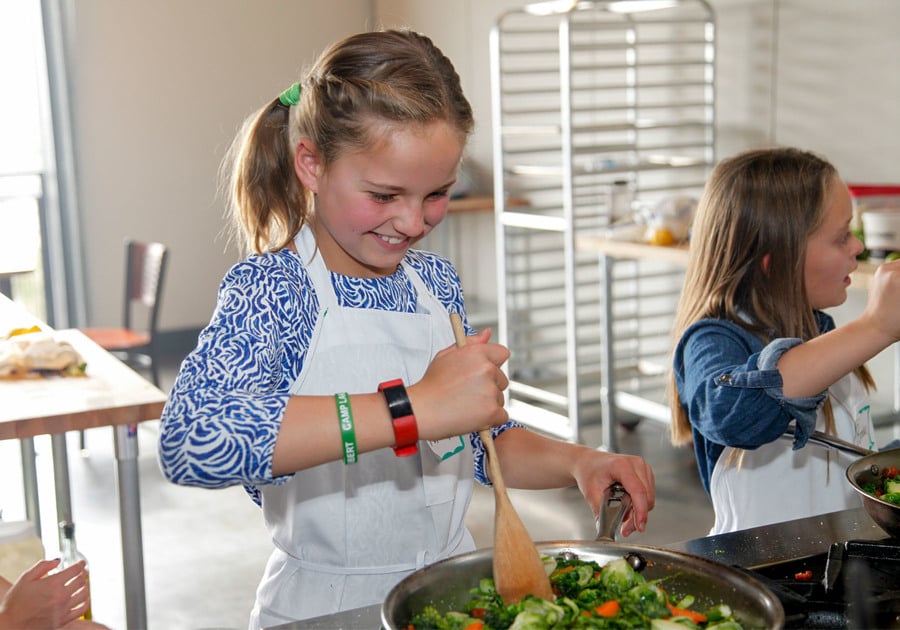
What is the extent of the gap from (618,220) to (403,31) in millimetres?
3006

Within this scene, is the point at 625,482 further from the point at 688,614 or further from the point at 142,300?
the point at 142,300

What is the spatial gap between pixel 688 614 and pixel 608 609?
3.1 inches

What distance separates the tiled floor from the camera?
321 centimetres

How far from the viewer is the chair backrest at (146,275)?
16.0ft

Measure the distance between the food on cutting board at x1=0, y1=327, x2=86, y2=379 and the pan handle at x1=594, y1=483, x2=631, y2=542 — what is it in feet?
5.50

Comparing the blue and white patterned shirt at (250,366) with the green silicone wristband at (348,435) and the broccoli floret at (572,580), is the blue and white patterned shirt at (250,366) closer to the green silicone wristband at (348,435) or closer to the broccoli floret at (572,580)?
the green silicone wristband at (348,435)

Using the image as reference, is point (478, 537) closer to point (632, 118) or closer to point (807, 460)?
point (807, 460)

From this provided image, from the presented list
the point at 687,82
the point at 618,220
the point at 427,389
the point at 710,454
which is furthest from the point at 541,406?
the point at 427,389

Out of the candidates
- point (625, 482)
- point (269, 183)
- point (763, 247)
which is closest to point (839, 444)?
point (625, 482)

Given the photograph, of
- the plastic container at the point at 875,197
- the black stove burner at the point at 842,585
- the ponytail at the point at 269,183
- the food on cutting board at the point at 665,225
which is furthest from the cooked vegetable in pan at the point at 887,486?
the food on cutting board at the point at 665,225

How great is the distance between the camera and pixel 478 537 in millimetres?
3641

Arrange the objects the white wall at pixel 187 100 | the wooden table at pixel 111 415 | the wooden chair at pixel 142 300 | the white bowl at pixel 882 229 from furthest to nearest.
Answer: the white wall at pixel 187 100 < the wooden chair at pixel 142 300 < the white bowl at pixel 882 229 < the wooden table at pixel 111 415

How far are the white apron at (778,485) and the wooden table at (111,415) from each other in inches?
45.4

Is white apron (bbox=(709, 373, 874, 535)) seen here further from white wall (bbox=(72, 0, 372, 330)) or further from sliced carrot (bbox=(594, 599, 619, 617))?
white wall (bbox=(72, 0, 372, 330))
